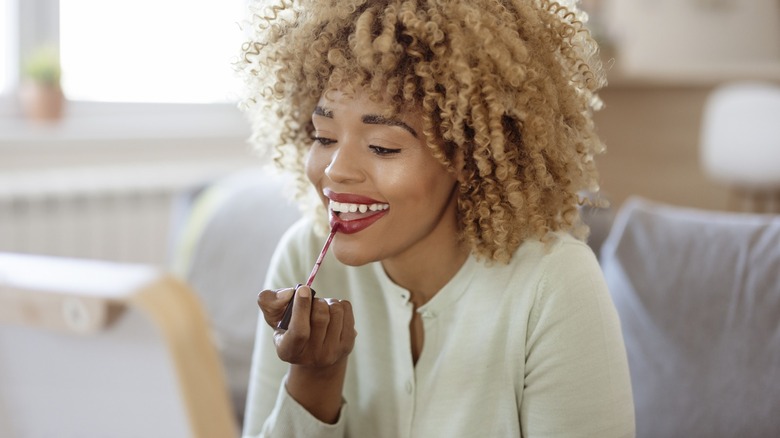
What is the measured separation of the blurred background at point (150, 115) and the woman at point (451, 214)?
4.29 ft

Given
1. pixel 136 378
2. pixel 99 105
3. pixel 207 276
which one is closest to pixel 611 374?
pixel 136 378

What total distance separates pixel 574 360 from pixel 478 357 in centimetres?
14

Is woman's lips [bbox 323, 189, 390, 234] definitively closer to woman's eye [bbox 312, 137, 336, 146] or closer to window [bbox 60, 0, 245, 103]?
woman's eye [bbox 312, 137, 336, 146]

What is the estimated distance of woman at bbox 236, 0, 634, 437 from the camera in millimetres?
1099

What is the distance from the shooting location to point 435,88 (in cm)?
112

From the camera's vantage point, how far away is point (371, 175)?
113cm

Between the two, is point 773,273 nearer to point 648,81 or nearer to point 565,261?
point 565,261

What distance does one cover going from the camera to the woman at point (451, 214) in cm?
110

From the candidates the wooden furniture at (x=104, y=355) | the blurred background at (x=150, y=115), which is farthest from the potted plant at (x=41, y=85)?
the wooden furniture at (x=104, y=355)

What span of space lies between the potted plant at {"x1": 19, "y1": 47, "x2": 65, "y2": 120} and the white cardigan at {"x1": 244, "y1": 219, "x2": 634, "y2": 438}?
1.93m

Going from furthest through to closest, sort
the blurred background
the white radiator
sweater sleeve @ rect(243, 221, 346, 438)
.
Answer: the blurred background, the white radiator, sweater sleeve @ rect(243, 221, 346, 438)

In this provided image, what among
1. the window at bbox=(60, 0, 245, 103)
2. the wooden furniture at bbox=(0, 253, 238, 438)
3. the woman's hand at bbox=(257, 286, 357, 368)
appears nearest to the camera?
the wooden furniture at bbox=(0, 253, 238, 438)

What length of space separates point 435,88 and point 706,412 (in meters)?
0.71

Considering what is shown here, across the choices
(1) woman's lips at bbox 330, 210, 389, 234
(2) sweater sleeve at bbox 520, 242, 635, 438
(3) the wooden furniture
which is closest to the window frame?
(1) woman's lips at bbox 330, 210, 389, 234
